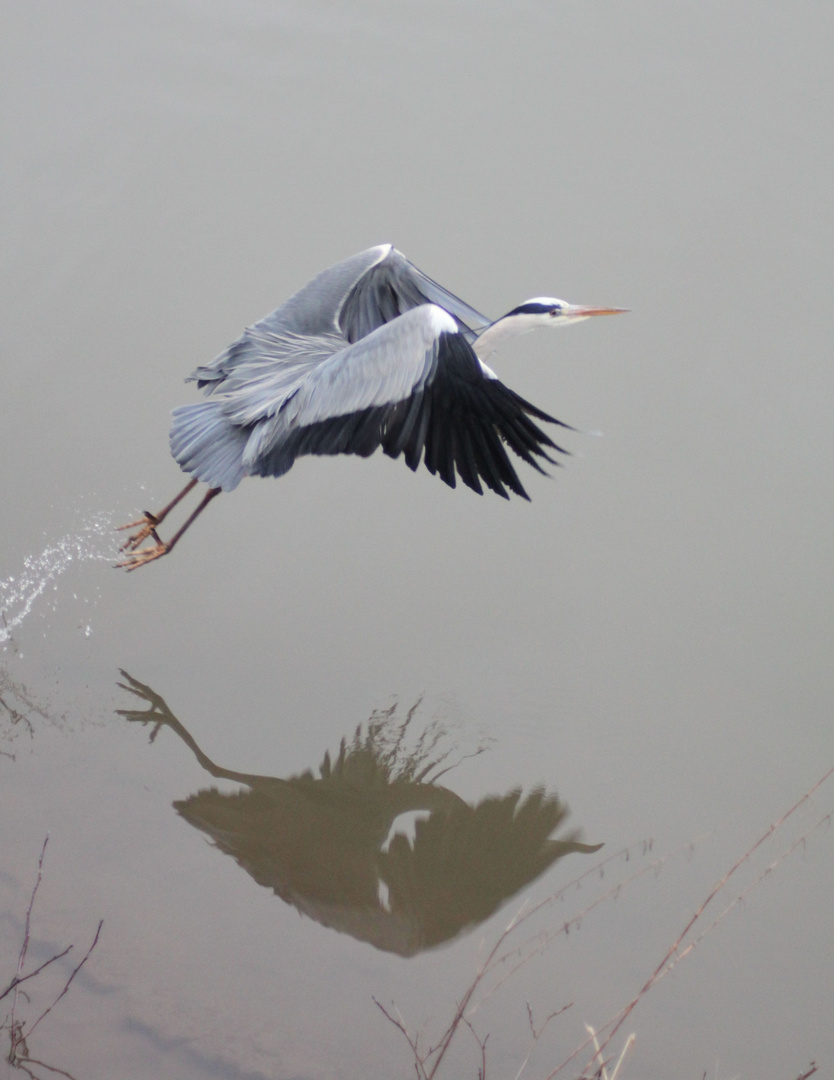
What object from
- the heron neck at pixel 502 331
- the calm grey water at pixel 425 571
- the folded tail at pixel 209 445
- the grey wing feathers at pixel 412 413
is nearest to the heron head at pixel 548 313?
the heron neck at pixel 502 331

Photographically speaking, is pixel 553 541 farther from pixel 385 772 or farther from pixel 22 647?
A: pixel 22 647

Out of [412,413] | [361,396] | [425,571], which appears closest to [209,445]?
[361,396]

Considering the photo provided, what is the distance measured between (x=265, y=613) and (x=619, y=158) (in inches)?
141

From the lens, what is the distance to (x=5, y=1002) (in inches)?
96.0

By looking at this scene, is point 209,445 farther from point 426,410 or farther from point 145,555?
point 426,410

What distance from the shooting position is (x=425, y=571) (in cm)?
410

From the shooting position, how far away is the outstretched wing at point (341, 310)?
410cm

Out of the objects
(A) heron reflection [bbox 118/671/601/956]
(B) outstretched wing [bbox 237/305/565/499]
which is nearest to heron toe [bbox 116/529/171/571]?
(A) heron reflection [bbox 118/671/601/956]

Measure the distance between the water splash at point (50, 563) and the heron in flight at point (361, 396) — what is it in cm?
16

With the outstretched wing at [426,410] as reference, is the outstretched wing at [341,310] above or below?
above

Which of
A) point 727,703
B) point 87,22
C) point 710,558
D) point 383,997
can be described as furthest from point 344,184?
point 383,997

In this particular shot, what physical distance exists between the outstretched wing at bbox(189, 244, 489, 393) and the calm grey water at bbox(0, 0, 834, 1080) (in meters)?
0.57

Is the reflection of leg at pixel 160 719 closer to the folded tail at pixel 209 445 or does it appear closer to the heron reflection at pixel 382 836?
the heron reflection at pixel 382 836

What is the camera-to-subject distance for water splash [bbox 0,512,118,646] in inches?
148
